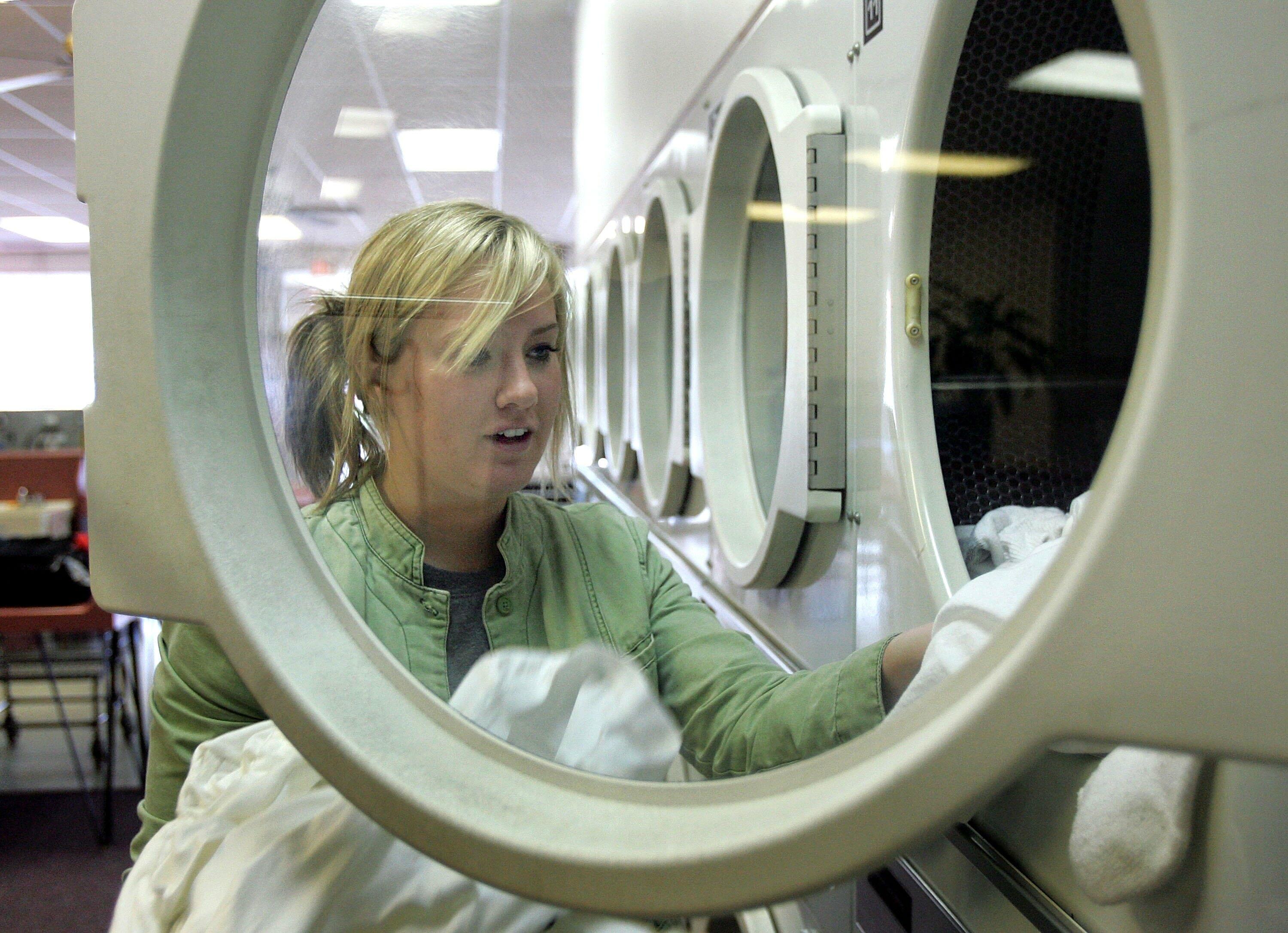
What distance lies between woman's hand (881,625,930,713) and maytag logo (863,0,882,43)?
59 centimetres

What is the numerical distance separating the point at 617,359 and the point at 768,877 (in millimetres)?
834

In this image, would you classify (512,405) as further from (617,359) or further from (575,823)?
(617,359)

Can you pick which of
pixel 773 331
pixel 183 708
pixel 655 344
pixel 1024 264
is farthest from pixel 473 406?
pixel 655 344

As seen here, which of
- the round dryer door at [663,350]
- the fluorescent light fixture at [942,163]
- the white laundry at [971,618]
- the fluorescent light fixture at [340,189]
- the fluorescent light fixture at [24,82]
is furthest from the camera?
the round dryer door at [663,350]

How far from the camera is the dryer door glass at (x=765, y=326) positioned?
4.03ft

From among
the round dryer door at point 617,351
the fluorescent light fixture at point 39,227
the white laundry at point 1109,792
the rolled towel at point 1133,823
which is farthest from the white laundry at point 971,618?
the fluorescent light fixture at point 39,227

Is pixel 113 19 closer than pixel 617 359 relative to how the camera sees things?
Yes

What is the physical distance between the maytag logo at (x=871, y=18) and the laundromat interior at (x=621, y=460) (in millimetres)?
12

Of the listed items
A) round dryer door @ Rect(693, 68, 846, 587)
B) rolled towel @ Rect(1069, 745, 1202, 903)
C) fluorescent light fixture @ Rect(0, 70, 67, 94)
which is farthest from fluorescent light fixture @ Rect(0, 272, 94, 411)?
rolled towel @ Rect(1069, 745, 1202, 903)

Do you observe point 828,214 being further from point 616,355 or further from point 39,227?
point 39,227

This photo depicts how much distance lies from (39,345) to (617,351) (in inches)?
30.1

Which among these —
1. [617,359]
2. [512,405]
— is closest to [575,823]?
[512,405]

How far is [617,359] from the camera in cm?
118

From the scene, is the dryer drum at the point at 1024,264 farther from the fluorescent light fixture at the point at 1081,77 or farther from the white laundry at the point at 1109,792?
the white laundry at the point at 1109,792
